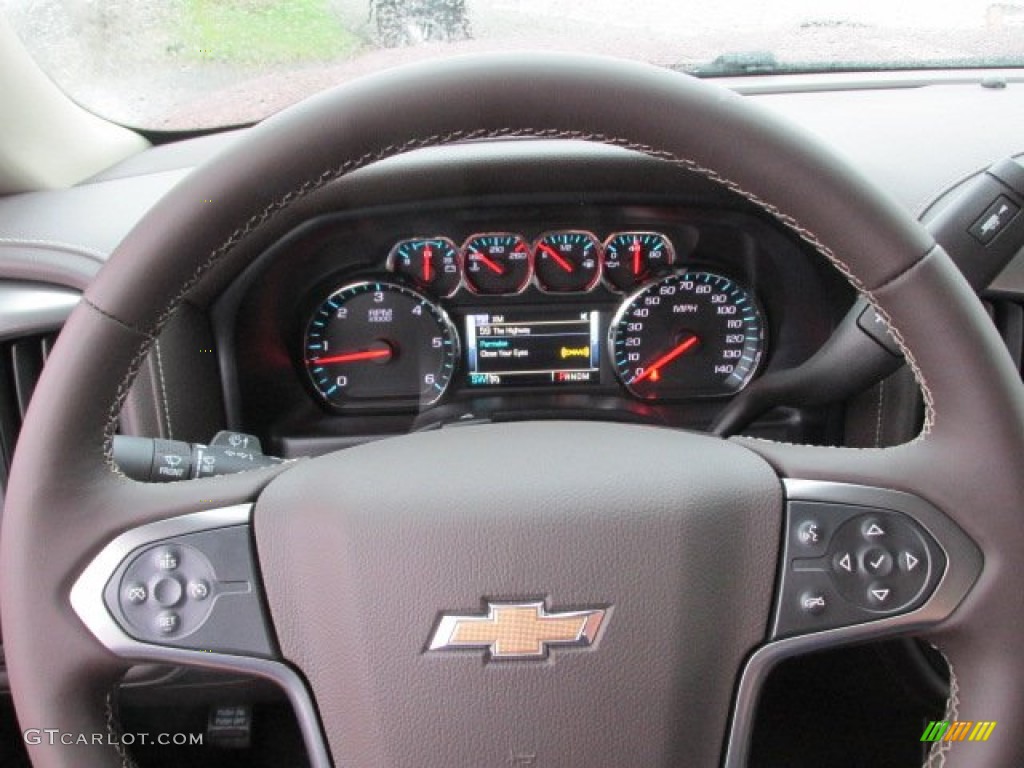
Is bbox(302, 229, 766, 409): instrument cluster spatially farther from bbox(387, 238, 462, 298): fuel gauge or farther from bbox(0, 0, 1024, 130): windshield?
bbox(0, 0, 1024, 130): windshield

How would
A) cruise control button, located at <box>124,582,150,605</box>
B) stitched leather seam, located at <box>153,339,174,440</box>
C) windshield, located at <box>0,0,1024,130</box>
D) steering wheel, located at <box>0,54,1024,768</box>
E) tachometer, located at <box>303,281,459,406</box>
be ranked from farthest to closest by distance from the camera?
tachometer, located at <box>303,281,459,406</box> < windshield, located at <box>0,0,1024,130</box> < stitched leather seam, located at <box>153,339,174,440</box> < cruise control button, located at <box>124,582,150,605</box> < steering wheel, located at <box>0,54,1024,768</box>

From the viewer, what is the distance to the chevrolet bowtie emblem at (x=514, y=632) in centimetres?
104

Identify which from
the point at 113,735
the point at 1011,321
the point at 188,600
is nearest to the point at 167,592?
the point at 188,600

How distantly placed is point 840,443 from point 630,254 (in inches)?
19.8

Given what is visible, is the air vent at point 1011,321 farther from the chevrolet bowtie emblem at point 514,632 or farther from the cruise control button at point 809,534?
the chevrolet bowtie emblem at point 514,632

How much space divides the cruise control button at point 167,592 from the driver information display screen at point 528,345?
109 cm

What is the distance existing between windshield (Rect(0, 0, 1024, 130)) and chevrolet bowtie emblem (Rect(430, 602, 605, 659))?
1.18 meters

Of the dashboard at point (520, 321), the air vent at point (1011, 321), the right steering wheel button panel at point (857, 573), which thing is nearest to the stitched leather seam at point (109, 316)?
the right steering wheel button panel at point (857, 573)

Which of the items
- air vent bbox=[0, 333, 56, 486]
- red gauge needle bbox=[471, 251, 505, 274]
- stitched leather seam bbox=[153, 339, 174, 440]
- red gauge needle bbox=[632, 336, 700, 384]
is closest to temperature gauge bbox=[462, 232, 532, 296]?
red gauge needle bbox=[471, 251, 505, 274]

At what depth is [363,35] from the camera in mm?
2002

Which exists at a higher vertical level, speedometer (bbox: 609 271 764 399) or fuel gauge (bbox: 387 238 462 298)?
fuel gauge (bbox: 387 238 462 298)

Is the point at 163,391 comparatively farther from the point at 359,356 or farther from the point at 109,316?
the point at 109,316

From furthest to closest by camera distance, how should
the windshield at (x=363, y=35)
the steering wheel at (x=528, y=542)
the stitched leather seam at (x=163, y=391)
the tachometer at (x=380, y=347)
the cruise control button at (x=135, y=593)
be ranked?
1. the tachometer at (x=380, y=347)
2. the windshield at (x=363, y=35)
3. the stitched leather seam at (x=163, y=391)
4. the cruise control button at (x=135, y=593)
5. the steering wheel at (x=528, y=542)

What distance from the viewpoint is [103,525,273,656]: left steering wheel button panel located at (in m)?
1.06
